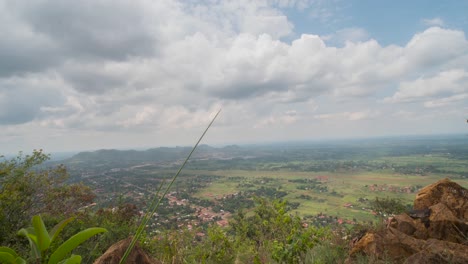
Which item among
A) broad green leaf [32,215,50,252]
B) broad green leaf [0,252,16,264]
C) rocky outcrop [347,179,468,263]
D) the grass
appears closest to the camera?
broad green leaf [0,252,16,264]

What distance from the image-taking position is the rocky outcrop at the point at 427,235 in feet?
12.5

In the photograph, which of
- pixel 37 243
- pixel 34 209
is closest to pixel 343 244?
pixel 37 243

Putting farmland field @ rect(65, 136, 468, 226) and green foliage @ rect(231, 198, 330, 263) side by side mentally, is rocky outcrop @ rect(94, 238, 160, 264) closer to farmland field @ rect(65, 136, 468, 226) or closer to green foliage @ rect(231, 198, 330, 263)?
farmland field @ rect(65, 136, 468, 226)

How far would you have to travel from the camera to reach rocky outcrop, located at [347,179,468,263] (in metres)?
3.82

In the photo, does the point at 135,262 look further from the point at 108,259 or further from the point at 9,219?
the point at 9,219

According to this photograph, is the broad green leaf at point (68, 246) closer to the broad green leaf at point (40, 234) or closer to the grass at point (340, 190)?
the broad green leaf at point (40, 234)

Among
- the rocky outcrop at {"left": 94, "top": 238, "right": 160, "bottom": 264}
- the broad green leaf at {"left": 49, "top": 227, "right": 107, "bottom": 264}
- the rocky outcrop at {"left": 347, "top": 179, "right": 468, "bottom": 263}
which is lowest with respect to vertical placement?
the rocky outcrop at {"left": 347, "top": 179, "right": 468, "bottom": 263}

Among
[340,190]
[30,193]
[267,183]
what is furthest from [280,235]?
[267,183]

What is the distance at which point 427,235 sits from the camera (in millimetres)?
5238

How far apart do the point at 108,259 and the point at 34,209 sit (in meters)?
11.0

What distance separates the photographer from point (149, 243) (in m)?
8.16

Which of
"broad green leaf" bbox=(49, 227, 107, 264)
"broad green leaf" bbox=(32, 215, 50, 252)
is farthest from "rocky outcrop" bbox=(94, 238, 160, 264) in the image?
"broad green leaf" bbox=(32, 215, 50, 252)

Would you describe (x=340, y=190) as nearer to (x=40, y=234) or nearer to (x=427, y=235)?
(x=427, y=235)

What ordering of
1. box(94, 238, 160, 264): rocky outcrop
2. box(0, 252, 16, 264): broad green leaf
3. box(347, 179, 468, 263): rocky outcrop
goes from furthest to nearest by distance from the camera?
box(347, 179, 468, 263): rocky outcrop
box(94, 238, 160, 264): rocky outcrop
box(0, 252, 16, 264): broad green leaf
